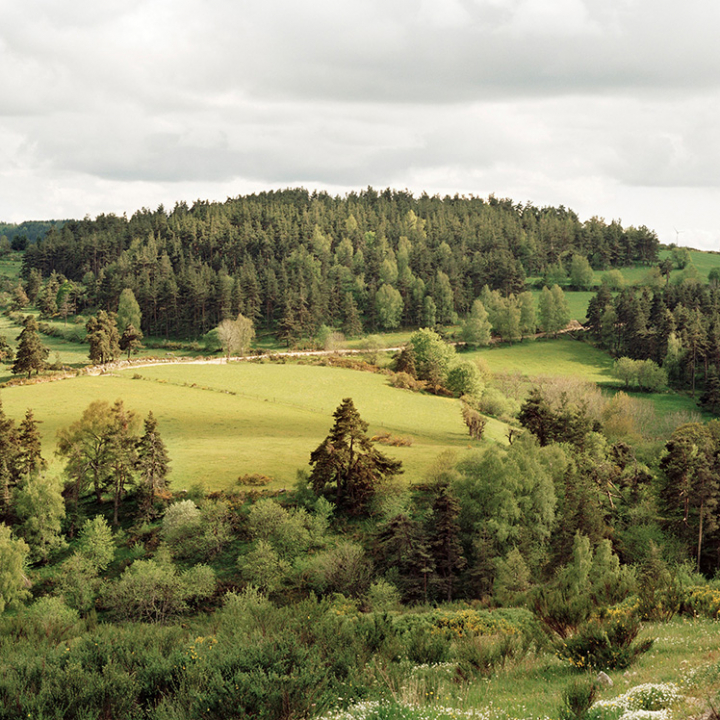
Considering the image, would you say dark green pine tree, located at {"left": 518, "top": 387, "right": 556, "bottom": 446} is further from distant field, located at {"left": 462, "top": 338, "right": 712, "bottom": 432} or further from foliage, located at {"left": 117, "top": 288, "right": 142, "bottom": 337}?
foliage, located at {"left": 117, "top": 288, "right": 142, "bottom": 337}

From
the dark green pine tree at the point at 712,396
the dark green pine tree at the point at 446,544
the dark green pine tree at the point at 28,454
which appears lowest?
the dark green pine tree at the point at 446,544

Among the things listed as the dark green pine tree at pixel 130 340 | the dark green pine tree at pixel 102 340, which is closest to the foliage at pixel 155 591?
the dark green pine tree at pixel 102 340

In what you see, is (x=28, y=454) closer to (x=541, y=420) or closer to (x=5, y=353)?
(x=541, y=420)

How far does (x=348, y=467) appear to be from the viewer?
6128 centimetres

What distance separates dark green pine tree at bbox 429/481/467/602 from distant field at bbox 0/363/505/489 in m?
12.0

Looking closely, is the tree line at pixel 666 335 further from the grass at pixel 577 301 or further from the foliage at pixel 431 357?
the foliage at pixel 431 357

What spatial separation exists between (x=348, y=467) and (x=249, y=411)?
32.5 meters

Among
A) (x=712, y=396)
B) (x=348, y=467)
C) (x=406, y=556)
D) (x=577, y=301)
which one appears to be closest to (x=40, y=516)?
(x=348, y=467)

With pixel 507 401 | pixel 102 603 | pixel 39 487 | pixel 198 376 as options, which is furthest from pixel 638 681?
pixel 198 376

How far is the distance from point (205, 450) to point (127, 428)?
11523 millimetres

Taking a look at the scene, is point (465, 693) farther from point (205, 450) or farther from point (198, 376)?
point (198, 376)

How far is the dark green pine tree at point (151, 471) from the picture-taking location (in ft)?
189

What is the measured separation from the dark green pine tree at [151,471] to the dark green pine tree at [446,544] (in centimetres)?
2415

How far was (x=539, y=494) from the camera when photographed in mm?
54125
